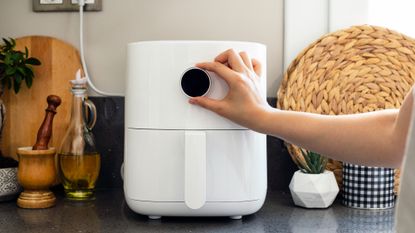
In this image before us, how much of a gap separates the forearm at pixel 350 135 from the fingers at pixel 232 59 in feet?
0.47

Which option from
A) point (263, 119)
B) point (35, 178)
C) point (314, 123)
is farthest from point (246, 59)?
point (35, 178)

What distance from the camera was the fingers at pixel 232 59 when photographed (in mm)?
919

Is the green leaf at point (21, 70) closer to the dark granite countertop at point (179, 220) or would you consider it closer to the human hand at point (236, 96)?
the dark granite countertop at point (179, 220)

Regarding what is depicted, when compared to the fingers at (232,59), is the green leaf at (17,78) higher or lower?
lower

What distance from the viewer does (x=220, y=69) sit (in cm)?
91

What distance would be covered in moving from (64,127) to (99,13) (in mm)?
269

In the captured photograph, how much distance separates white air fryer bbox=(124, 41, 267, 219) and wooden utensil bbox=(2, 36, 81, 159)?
13.9 inches

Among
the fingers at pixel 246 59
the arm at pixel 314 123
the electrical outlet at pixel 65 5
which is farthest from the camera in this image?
the electrical outlet at pixel 65 5

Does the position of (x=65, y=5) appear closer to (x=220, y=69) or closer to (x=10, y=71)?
(x=10, y=71)

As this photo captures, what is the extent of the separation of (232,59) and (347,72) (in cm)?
38

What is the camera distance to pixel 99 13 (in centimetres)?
129

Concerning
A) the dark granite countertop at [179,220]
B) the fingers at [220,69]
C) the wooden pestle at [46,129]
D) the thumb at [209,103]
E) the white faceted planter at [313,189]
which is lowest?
the dark granite countertop at [179,220]

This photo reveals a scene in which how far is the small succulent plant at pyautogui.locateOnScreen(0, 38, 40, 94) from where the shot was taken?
3.88 ft

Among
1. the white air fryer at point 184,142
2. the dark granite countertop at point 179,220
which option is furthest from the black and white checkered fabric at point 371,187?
the white air fryer at point 184,142
